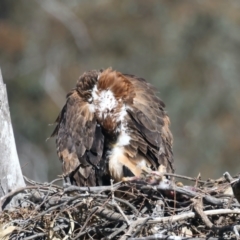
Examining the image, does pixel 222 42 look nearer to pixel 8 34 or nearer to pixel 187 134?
pixel 187 134

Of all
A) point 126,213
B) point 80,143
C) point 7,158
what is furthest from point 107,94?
point 126,213

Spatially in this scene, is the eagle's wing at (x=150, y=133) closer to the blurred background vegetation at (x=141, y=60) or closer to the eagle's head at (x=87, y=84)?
the eagle's head at (x=87, y=84)

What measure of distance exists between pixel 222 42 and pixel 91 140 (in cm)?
1469

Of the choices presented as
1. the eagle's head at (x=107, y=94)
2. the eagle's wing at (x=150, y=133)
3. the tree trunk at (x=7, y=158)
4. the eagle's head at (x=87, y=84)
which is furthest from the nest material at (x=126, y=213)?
the eagle's head at (x=87, y=84)

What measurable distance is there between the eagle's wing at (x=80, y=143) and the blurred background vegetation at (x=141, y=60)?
10.9 meters

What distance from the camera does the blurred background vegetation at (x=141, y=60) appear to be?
57.8 feet

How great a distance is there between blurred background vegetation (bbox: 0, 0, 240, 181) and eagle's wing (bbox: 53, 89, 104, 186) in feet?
35.9

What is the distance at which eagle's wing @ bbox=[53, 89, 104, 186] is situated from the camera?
5246mm

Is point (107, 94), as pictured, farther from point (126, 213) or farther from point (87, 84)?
point (126, 213)

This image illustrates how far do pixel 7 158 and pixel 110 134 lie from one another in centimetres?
82

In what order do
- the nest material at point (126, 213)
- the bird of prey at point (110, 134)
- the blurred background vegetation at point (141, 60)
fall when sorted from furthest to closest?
the blurred background vegetation at point (141, 60) < the bird of prey at point (110, 134) < the nest material at point (126, 213)

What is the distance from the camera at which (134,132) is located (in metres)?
5.30

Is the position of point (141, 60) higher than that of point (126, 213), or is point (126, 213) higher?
point (141, 60)

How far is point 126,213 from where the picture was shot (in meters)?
4.73
